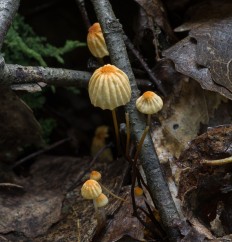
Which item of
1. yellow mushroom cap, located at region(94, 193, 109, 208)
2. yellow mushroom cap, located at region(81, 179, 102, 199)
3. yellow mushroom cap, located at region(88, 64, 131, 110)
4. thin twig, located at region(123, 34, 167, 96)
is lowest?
yellow mushroom cap, located at region(94, 193, 109, 208)

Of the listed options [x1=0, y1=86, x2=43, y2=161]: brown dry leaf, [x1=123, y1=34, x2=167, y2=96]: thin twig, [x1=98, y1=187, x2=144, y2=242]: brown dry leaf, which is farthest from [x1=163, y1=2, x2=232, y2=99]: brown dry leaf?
Answer: [x1=0, y1=86, x2=43, y2=161]: brown dry leaf

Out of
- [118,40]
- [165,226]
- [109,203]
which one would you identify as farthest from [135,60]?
[165,226]

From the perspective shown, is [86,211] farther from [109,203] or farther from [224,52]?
[224,52]

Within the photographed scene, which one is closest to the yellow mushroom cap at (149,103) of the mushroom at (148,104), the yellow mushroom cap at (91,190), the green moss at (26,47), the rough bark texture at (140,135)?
the mushroom at (148,104)

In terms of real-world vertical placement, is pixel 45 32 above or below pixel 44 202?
above

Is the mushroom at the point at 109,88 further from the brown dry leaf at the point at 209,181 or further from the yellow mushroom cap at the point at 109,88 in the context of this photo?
the brown dry leaf at the point at 209,181

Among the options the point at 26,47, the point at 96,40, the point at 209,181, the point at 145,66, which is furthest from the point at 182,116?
the point at 26,47

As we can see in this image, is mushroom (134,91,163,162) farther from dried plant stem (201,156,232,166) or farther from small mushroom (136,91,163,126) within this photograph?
dried plant stem (201,156,232,166)

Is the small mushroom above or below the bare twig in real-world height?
below
